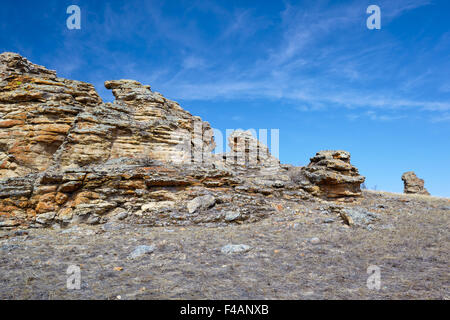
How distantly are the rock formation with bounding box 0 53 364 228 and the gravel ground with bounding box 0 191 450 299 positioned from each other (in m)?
1.35

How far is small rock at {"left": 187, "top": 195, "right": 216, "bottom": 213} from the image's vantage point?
13.8m

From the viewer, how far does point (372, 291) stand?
623 cm

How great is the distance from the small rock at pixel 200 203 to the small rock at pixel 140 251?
14.8 ft

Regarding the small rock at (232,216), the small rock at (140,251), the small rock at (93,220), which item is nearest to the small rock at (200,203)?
the small rock at (232,216)

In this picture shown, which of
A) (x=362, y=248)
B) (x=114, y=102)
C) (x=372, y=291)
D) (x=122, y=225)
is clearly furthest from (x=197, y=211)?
(x=114, y=102)

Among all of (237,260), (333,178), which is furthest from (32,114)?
(333,178)

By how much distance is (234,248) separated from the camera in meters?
9.22

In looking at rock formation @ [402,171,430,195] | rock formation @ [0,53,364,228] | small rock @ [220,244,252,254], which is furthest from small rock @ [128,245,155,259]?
rock formation @ [402,171,430,195]

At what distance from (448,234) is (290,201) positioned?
8.35 m

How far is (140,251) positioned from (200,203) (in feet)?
17.9

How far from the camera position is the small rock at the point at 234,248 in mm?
9052

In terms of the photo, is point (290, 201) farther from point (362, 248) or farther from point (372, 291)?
point (372, 291)

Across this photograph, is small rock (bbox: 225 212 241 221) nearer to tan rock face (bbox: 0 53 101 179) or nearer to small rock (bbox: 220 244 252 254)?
small rock (bbox: 220 244 252 254)

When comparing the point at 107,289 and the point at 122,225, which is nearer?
the point at 107,289
